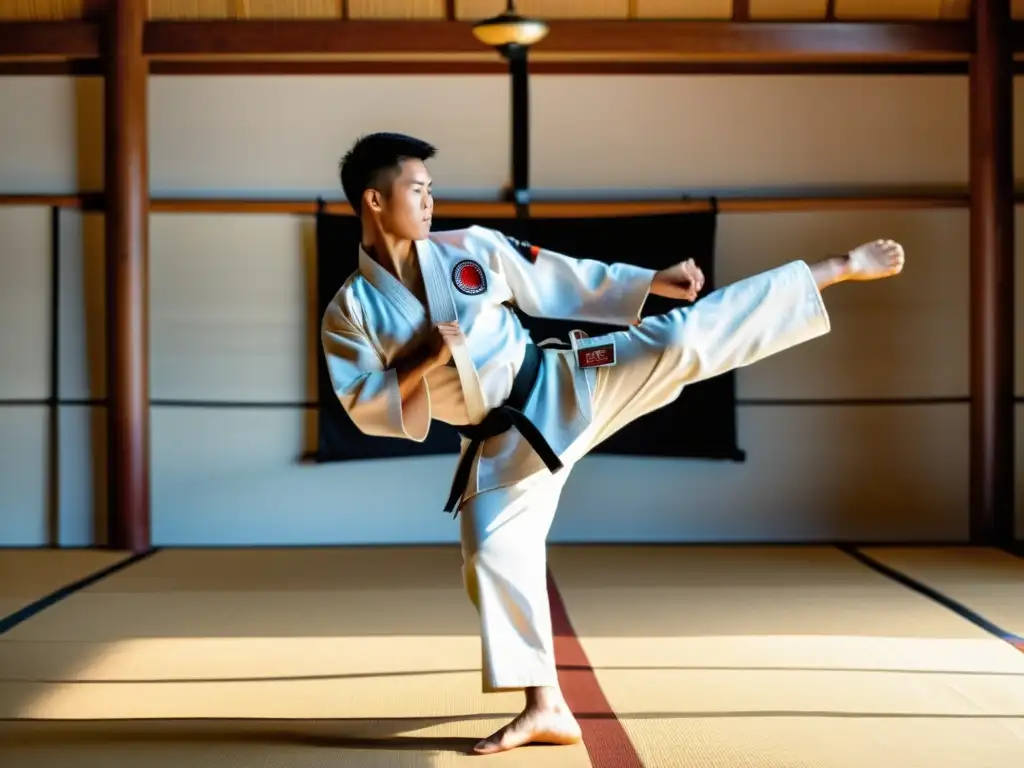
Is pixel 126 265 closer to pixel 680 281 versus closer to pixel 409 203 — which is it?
pixel 409 203

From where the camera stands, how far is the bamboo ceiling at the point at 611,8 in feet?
17.5

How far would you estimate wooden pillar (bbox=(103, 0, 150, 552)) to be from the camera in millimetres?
5215

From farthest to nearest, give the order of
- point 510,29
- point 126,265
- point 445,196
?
point 445,196 → point 126,265 → point 510,29

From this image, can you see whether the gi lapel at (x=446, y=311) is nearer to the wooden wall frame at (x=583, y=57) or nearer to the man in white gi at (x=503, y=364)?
the man in white gi at (x=503, y=364)

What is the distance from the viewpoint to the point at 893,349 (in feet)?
18.0

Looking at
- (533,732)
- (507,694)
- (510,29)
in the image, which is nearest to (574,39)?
(510,29)

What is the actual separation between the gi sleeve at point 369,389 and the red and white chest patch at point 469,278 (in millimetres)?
241

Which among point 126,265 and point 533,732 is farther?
point 126,265

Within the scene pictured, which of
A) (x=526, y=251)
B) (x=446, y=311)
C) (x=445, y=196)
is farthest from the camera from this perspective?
(x=445, y=196)

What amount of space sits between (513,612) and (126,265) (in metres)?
3.48

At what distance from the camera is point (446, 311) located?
2.48 meters

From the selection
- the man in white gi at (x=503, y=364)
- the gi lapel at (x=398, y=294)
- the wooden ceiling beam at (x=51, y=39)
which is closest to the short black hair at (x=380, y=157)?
the man in white gi at (x=503, y=364)

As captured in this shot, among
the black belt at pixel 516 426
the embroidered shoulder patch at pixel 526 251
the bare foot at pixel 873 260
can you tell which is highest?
the embroidered shoulder patch at pixel 526 251

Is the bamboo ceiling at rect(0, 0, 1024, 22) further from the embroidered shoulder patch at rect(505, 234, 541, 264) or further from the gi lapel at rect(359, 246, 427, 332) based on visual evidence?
the gi lapel at rect(359, 246, 427, 332)
